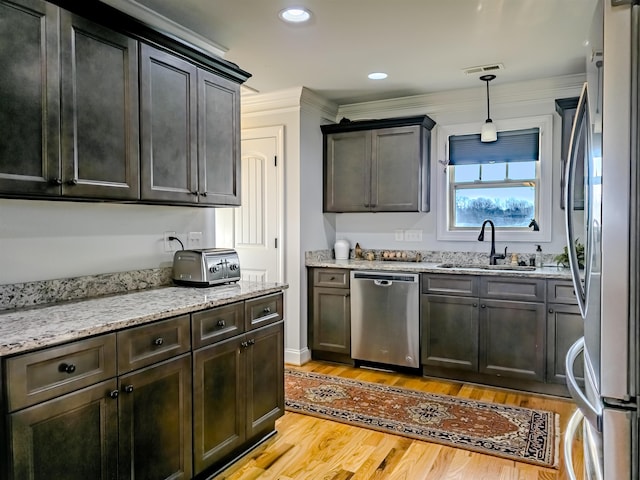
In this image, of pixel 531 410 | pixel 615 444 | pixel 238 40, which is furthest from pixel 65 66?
pixel 531 410

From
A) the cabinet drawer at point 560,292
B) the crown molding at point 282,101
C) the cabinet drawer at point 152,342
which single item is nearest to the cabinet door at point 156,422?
the cabinet drawer at point 152,342

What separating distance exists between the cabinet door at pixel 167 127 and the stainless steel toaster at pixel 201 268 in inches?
13.1

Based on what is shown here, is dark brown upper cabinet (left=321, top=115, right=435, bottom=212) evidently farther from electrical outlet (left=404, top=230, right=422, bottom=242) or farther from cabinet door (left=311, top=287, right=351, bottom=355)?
cabinet door (left=311, top=287, right=351, bottom=355)

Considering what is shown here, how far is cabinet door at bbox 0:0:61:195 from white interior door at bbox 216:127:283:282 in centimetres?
246

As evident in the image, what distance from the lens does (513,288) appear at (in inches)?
136

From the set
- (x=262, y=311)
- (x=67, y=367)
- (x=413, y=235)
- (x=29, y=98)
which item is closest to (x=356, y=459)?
(x=262, y=311)

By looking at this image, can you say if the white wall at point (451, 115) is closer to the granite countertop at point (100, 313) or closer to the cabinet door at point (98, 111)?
the granite countertop at point (100, 313)

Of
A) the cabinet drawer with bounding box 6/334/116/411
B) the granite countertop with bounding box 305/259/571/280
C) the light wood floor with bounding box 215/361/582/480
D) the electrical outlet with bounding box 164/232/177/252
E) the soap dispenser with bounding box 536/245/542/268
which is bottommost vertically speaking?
the light wood floor with bounding box 215/361/582/480

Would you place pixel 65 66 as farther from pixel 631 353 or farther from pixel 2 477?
pixel 631 353

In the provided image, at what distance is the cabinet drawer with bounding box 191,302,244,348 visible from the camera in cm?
212

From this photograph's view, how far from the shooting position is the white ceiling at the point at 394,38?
2555 millimetres

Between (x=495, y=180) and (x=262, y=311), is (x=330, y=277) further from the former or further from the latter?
(x=495, y=180)

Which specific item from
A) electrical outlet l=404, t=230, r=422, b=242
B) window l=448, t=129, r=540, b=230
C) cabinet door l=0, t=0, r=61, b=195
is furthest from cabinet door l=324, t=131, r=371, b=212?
cabinet door l=0, t=0, r=61, b=195

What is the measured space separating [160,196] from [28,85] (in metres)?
0.76
